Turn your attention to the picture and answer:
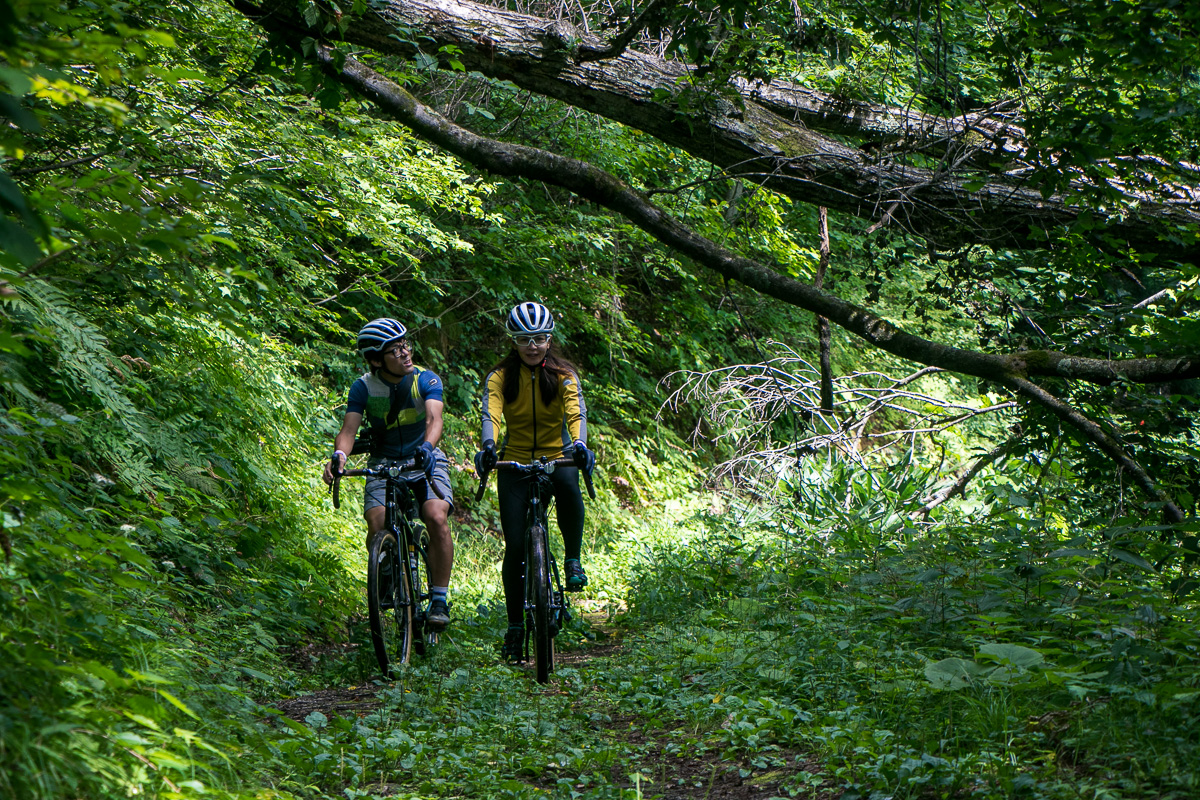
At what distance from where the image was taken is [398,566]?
19.1 feet

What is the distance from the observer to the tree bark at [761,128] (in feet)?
18.9

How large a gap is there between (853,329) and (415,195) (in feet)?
20.9

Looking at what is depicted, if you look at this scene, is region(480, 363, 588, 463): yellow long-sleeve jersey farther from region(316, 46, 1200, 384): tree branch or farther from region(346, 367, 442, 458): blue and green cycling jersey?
region(316, 46, 1200, 384): tree branch

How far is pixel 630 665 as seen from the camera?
5.84 metres

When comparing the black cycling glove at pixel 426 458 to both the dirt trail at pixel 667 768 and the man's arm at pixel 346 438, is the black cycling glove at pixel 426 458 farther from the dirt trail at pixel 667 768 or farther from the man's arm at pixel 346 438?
the dirt trail at pixel 667 768

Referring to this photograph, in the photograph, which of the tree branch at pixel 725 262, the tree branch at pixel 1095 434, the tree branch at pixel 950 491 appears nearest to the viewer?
the tree branch at pixel 1095 434

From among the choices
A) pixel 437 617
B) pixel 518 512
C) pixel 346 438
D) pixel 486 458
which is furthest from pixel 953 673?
pixel 346 438

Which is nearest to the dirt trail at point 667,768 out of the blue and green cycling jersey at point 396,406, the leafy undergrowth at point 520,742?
the leafy undergrowth at point 520,742

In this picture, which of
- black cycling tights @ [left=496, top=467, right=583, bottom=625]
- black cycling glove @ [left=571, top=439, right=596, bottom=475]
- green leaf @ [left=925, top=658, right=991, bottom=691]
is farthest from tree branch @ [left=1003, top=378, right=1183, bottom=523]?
black cycling tights @ [left=496, top=467, right=583, bottom=625]

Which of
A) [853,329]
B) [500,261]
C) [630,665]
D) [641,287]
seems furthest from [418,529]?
[641,287]

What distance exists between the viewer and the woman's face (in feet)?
19.4

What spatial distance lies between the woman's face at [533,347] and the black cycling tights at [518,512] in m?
0.75

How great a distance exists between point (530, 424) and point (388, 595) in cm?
146

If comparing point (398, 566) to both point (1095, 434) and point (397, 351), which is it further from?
point (1095, 434)
